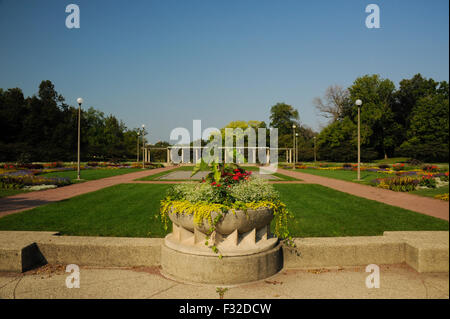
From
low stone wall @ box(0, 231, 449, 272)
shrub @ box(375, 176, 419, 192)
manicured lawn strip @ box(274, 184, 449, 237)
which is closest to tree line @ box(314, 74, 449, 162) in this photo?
shrub @ box(375, 176, 419, 192)

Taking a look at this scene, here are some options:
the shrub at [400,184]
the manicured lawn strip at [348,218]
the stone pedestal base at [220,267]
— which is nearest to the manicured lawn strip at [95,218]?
the stone pedestal base at [220,267]

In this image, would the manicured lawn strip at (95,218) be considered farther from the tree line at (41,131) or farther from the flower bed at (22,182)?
the tree line at (41,131)

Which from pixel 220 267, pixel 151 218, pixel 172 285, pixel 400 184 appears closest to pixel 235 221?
→ pixel 220 267

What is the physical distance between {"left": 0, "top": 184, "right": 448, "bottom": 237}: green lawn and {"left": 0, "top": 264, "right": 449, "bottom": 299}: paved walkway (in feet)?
6.58

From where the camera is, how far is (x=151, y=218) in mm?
7059

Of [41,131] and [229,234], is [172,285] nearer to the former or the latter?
[229,234]

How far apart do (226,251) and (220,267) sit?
177 millimetres

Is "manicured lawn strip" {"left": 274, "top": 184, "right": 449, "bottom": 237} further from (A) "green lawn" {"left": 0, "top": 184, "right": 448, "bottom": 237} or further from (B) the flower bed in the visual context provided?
(B) the flower bed

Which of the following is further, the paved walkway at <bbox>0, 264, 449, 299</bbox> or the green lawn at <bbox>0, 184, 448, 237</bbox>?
the green lawn at <bbox>0, 184, 448, 237</bbox>

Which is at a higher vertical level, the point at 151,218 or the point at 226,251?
the point at 226,251

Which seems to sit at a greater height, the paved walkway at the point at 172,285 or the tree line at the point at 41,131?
the tree line at the point at 41,131

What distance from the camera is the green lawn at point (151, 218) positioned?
604cm

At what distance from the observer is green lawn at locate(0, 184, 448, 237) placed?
6035mm

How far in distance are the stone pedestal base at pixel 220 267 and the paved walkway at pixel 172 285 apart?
8cm
